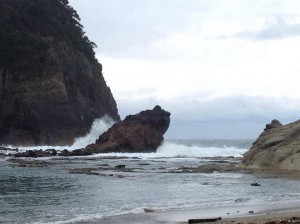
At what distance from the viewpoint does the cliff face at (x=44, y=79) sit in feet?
305

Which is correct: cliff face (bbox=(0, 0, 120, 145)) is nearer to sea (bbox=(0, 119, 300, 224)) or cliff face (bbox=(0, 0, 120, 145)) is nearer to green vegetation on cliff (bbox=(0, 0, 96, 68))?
green vegetation on cliff (bbox=(0, 0, 96, 68))

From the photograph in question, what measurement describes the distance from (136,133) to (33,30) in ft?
105

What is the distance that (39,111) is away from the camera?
92375 millimetres

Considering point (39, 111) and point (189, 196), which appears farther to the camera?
point (39, 111)

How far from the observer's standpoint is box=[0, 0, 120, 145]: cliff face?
92.9m

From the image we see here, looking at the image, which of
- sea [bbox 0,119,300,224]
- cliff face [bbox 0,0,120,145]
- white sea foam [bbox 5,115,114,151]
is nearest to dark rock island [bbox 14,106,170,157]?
white sea foam [bbox 5,115,114,151]

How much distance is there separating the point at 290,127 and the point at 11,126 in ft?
194

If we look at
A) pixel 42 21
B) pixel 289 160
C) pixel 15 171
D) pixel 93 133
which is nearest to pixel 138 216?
pixel 289 160

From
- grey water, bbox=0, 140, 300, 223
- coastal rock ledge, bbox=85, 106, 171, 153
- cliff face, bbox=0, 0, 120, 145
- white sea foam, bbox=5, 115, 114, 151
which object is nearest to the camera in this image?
grey water, bbox=0, 140, 300, 223

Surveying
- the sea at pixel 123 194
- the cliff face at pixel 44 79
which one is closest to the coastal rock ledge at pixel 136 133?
the cliff face at pixel 44 79

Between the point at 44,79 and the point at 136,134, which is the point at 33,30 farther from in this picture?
the point at 136,134

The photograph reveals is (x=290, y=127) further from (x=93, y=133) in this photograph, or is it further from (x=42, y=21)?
(x=42, y=21)

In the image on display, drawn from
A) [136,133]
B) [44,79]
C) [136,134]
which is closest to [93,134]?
[44,79]

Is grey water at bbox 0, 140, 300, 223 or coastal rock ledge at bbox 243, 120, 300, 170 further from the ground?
coastal rock ledge at bbox 243, 120, 300, 170
